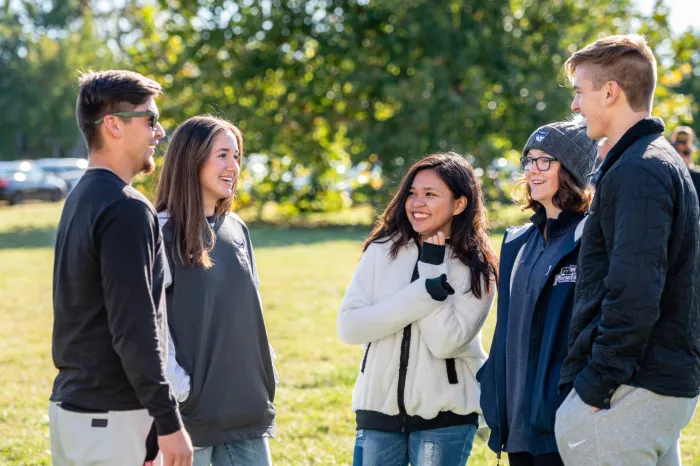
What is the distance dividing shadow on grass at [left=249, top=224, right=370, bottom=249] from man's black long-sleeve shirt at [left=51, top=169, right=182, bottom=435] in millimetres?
17811

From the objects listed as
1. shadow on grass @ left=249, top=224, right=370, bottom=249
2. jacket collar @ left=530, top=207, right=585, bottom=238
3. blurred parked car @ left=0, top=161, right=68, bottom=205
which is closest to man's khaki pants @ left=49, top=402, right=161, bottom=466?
jacket collar @ left=530, top=207, right=585, bottom=238

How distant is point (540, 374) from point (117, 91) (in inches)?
73.7

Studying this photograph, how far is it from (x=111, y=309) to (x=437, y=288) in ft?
4.97

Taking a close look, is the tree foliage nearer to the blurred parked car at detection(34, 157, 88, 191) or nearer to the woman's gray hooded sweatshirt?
the woman's gray hooded sweatshirt

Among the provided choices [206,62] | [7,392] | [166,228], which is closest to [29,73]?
[206,62]

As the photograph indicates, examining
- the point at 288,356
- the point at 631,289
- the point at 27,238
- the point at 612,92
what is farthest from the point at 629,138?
the point at 27,238

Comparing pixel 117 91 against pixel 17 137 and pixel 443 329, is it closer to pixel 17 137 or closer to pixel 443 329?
pixel 443 329

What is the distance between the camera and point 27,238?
82.3 ft

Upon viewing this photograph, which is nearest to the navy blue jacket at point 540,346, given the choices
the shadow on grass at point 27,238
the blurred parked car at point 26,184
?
the shadow on grass at point 27,238

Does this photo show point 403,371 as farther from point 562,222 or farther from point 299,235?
point 299,235

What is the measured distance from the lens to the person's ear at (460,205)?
14.6 ft

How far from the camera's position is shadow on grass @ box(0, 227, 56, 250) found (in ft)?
75.4

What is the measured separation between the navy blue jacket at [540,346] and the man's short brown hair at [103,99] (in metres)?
1.65

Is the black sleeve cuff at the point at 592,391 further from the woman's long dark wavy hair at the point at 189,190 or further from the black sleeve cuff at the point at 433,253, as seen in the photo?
the woman's long dark wavy hair at the point at 189,190
